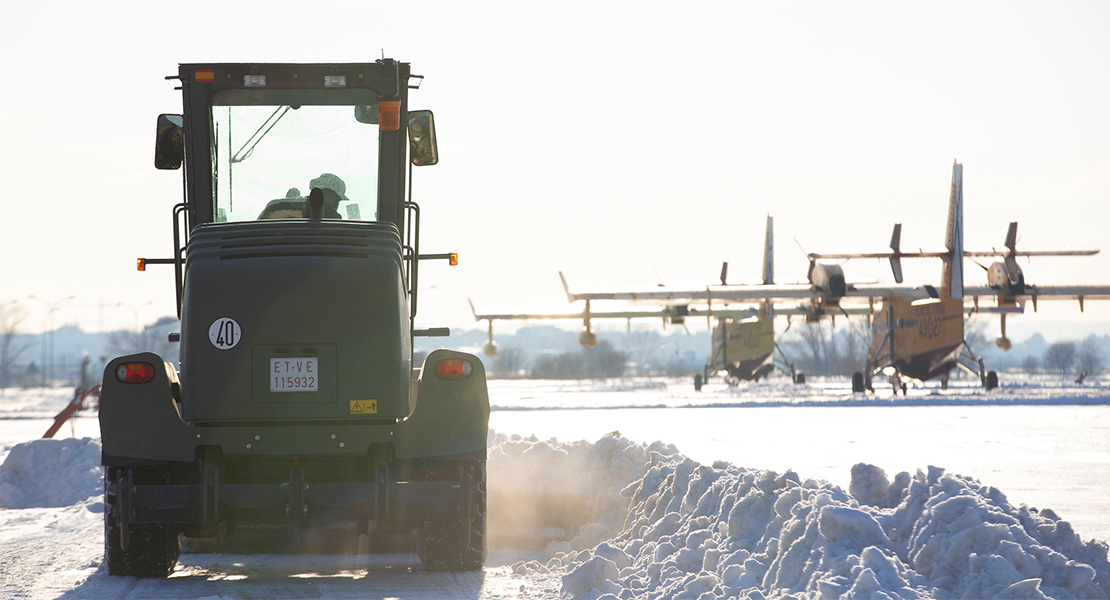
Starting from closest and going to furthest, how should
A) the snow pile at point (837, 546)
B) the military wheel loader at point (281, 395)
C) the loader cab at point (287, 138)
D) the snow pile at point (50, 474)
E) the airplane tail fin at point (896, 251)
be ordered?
the snow pile at point (837, 546) < the military wheel loader at point (281, 395) < the loader cab at point (287, 138) < the snow pile at point (50, 474) < the airplane tail fin at point (896, 251)

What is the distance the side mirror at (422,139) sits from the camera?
7.09 metres

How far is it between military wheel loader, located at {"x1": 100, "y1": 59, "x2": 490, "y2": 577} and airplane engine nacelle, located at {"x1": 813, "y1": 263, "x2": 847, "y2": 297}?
3412 centimetres

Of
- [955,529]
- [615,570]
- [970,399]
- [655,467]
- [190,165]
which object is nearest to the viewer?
[955,529]

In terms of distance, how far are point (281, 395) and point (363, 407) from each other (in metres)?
0.50

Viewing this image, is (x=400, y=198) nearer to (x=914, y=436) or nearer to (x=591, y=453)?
(x=591, y=453)

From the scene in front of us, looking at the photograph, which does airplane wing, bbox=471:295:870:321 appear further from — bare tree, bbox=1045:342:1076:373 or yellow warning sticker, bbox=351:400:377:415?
bare tree, bbox=1045:342:1076:373

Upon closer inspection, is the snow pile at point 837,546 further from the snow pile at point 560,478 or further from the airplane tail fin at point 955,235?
the airplane tail fin at point 955,235

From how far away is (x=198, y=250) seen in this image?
6434 mm

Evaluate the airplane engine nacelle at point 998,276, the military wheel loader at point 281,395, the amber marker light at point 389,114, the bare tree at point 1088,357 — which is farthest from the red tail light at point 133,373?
the bare tree at point 1088,357

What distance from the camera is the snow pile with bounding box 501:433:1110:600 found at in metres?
5.19

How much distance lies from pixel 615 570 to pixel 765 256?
6711 centimetres

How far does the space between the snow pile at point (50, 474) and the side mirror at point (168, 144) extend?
20.0 feet

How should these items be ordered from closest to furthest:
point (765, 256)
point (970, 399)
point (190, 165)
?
1. point (190, 165)
2. point (970, 399)
3. point (765, 256)

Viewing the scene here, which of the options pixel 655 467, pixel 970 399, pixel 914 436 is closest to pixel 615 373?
pixel 970 399
